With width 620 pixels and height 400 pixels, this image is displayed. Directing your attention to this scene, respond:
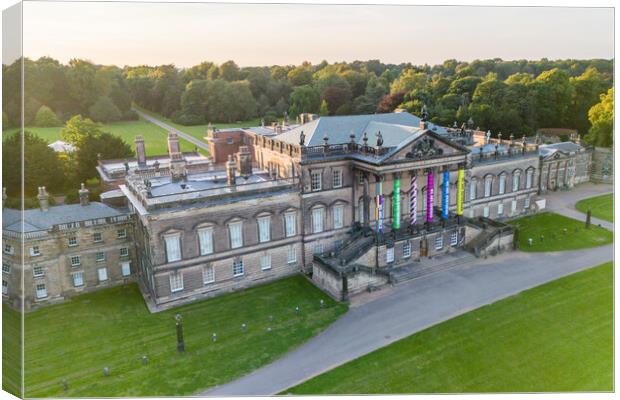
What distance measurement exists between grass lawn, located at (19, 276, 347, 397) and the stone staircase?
583cm

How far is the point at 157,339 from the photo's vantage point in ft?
89.1

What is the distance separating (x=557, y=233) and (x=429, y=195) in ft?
44.9

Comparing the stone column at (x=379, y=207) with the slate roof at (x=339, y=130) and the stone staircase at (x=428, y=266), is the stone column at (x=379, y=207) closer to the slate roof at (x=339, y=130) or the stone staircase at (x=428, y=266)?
the slate roof at (x=339, y=130)

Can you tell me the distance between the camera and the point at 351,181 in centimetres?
3622

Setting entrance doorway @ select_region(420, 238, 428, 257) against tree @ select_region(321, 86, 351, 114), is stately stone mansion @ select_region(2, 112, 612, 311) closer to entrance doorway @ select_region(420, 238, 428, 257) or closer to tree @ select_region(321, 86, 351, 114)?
entrance doorway @ select_region(420, 238, 428, 257)

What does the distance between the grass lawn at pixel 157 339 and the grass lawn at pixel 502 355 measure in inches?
173

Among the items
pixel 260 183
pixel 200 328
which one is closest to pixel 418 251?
pixel 260 183

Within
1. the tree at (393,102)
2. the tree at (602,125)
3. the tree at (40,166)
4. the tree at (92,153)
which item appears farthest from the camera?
the tree at (393,102)

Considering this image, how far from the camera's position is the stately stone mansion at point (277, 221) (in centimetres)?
3106

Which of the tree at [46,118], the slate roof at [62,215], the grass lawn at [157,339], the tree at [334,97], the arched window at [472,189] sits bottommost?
the grass lawn at [157,339]

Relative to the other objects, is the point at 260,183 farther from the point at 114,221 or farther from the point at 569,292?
the point at 569,292

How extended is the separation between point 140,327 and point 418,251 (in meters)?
20.2

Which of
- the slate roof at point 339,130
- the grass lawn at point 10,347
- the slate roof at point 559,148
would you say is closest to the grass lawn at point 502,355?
the grass lawn at point 10,347

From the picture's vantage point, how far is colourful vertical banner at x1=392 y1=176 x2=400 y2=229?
35719 millimetres
